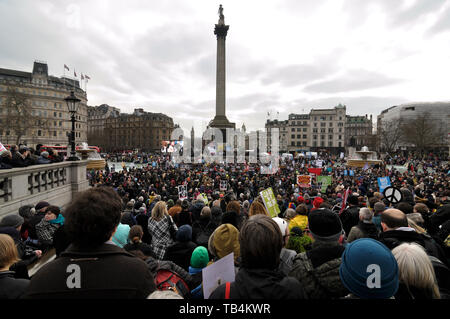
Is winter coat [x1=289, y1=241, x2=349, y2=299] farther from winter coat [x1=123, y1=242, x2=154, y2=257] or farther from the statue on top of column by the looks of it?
the statue on top of column

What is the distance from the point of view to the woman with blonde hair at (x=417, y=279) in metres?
2.04

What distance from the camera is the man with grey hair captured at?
157 inches

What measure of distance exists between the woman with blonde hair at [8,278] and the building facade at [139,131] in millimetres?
111817

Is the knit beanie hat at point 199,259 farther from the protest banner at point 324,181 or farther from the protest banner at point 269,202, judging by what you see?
the protest banner at point 324,181

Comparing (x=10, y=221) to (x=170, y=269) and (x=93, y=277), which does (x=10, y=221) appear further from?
(x=93, y=277)

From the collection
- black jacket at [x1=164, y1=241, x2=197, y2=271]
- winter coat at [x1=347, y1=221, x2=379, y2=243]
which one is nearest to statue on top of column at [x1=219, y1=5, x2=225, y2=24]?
winter coat at [x1=347, y1=221, x2=379, y2=243]

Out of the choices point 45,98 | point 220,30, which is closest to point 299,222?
point 220,30

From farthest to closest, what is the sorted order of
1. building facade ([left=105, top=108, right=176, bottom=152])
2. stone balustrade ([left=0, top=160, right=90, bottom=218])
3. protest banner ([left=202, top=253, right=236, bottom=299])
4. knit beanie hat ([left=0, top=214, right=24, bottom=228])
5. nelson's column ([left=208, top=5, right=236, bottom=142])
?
1. building facade ([left=105, top=108, right=176, bottom=152])
2. nelson's column ([left=208, top=5, right=236, bottom=142])
3. stone balustrade ([left=0, top=160, right=90, bottom=218])
4. knit beanie hat ([left=0, top=214, right=24, bottom=228])
5. protest banner ([left=202, top=253, right=236, bottom=299])

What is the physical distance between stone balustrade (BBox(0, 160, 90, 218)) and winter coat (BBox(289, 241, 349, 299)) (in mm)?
6854

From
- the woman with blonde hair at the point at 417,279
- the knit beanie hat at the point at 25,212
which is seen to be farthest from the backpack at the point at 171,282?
the knit beanie hat at the point at 25,212

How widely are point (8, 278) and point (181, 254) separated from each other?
6.88 ft

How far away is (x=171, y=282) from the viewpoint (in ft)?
8.96
